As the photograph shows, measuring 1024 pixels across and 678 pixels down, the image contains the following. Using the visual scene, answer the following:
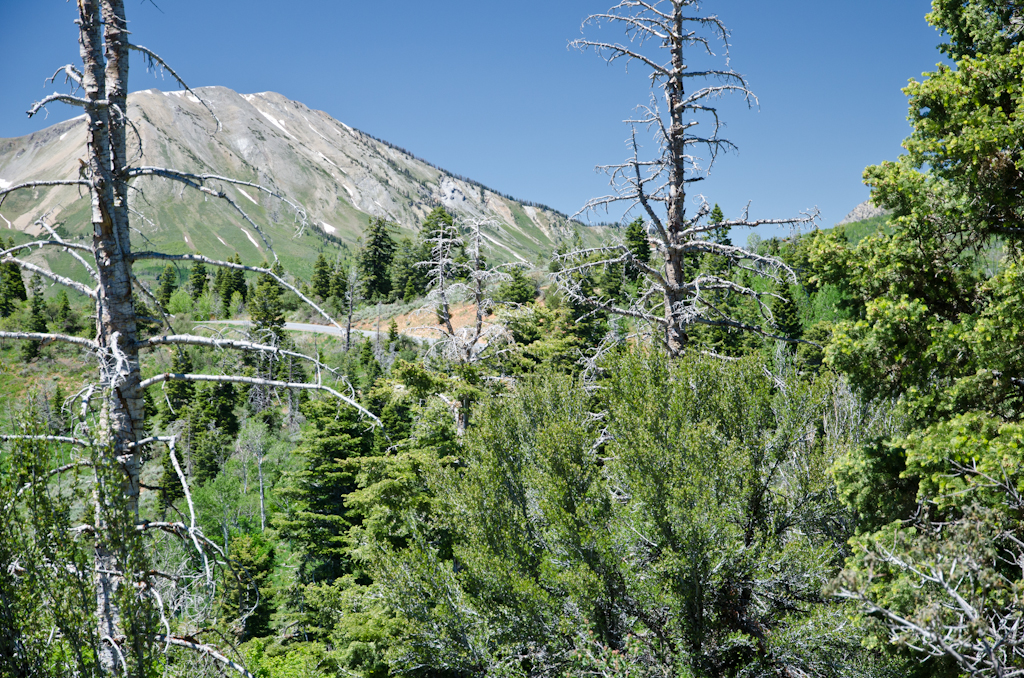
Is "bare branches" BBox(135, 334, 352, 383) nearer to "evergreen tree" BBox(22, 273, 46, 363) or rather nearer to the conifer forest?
the conifer forest

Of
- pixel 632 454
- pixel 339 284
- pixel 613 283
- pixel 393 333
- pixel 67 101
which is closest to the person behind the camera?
pixel 67 101

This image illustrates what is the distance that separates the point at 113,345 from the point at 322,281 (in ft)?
194

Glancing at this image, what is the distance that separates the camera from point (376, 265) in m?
58.6

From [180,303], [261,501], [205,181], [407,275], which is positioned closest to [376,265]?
[407,275]

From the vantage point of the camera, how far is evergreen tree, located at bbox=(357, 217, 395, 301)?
58191 millimetres

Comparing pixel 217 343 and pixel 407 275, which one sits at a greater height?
pixel 407 275

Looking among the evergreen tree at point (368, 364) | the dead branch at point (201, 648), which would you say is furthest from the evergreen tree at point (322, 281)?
the dead branch at point (201, 648)

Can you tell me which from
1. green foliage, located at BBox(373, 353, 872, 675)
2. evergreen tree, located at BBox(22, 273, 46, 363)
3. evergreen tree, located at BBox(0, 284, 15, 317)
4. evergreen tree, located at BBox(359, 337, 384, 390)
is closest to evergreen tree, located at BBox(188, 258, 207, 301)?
evergreen tree, located at BBox(22, 273, 46, 363)

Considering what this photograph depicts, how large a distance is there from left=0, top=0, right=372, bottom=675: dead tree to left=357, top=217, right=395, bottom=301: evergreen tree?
54.7m

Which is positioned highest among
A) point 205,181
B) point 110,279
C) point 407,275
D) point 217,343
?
point 407,275

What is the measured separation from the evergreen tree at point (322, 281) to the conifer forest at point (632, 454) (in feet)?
145

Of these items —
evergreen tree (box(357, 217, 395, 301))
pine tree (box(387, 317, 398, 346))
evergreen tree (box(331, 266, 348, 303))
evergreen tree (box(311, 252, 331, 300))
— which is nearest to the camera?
pine tree (box(387, 317, 398, 346))

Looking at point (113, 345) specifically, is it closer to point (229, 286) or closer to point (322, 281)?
point (322, 281)

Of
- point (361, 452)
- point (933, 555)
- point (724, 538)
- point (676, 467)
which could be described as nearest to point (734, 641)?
point (724, 538)
